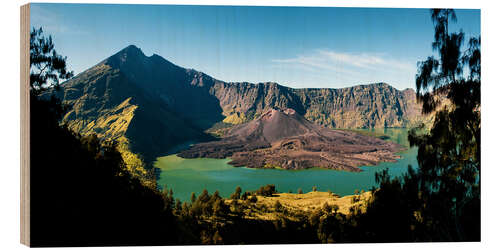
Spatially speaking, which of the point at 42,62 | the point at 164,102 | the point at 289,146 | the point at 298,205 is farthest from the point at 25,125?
the point at 289,146

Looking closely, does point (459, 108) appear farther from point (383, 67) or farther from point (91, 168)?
Result: point (91, 168)

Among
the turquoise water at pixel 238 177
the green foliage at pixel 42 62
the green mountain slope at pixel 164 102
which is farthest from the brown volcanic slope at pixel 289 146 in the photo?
the green foliage at pixel 42 62

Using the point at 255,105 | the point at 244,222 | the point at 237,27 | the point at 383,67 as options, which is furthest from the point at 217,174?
the point at 383,67

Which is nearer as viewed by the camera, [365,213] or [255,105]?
[365,213]

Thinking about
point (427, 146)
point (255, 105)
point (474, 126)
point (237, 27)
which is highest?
point (237, 27)

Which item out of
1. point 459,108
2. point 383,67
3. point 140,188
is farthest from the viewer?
point 383,67

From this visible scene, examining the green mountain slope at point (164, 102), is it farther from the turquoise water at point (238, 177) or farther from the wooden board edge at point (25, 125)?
the wooden board edge at point (25, 125)

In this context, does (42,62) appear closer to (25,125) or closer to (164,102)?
(25,125)
